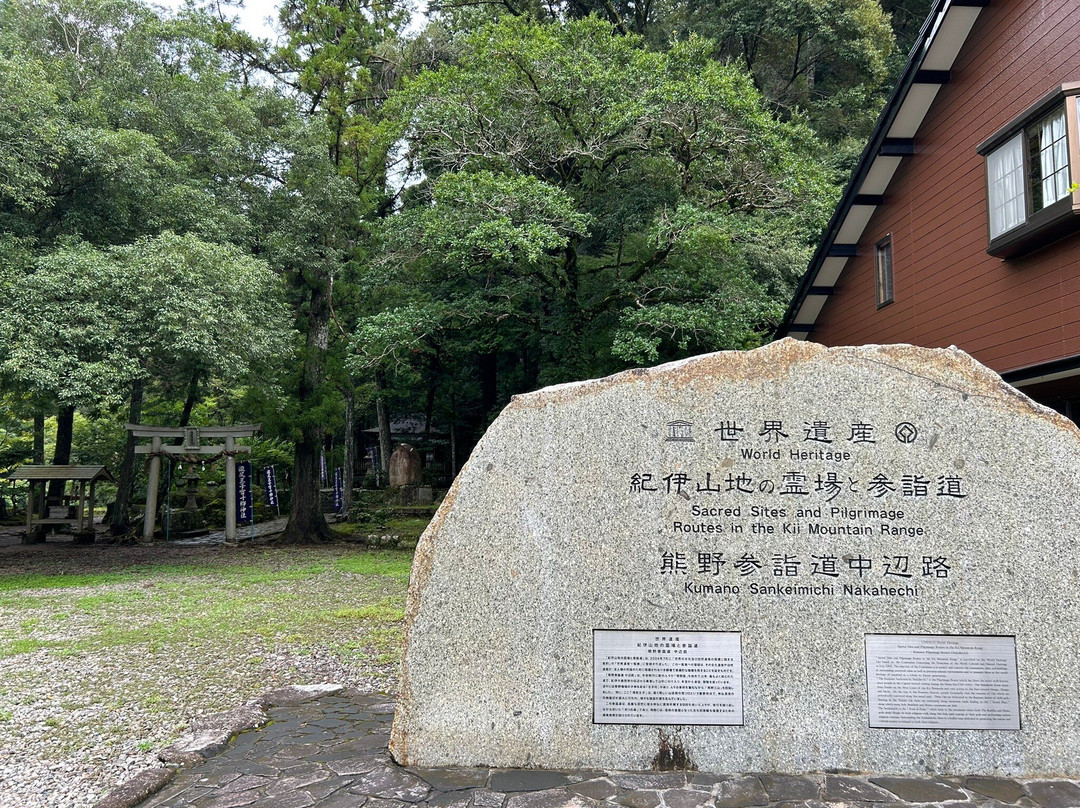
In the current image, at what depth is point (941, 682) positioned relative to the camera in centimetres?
413

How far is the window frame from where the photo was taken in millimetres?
12023

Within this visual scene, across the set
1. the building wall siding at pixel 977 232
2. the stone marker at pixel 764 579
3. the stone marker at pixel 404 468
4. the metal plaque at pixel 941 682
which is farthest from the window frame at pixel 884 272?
the stone marker at pixel 404 468

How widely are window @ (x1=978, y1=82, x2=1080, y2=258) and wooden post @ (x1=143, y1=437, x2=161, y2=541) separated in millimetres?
16810

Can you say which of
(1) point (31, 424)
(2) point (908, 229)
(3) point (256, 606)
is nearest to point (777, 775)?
(3) point (256, 606)

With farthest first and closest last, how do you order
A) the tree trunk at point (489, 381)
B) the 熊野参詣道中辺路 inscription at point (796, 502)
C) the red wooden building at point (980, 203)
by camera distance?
the tree trunk at point (489, 381), the red wooden building at point (980, 203), the 熊野参詣道中辺路 inscription at point (796, 502)

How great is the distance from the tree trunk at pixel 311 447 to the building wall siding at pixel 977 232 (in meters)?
12.0

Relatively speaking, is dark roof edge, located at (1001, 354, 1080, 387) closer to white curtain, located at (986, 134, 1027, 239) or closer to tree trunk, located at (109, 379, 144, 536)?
white curtain, located at (986, 134, 1027, 239)

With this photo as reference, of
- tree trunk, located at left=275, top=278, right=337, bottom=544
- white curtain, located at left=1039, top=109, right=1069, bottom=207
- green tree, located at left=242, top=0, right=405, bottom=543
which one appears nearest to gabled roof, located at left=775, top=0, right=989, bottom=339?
white curtain, located at left=1039, top=109, right=1069, bottom=207

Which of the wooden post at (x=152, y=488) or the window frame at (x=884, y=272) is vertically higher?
the window frame at (x=884, y=272)

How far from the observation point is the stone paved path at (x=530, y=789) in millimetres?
3746

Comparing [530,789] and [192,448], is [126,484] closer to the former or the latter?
[192,448]

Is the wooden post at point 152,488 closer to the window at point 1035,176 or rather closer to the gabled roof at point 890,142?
the gabled roof at point 890,142

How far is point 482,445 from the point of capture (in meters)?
4.43

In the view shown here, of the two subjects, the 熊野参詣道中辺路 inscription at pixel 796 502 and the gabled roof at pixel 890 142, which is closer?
the 熊野参詣道中辺路 inscription at pixel 796 502
